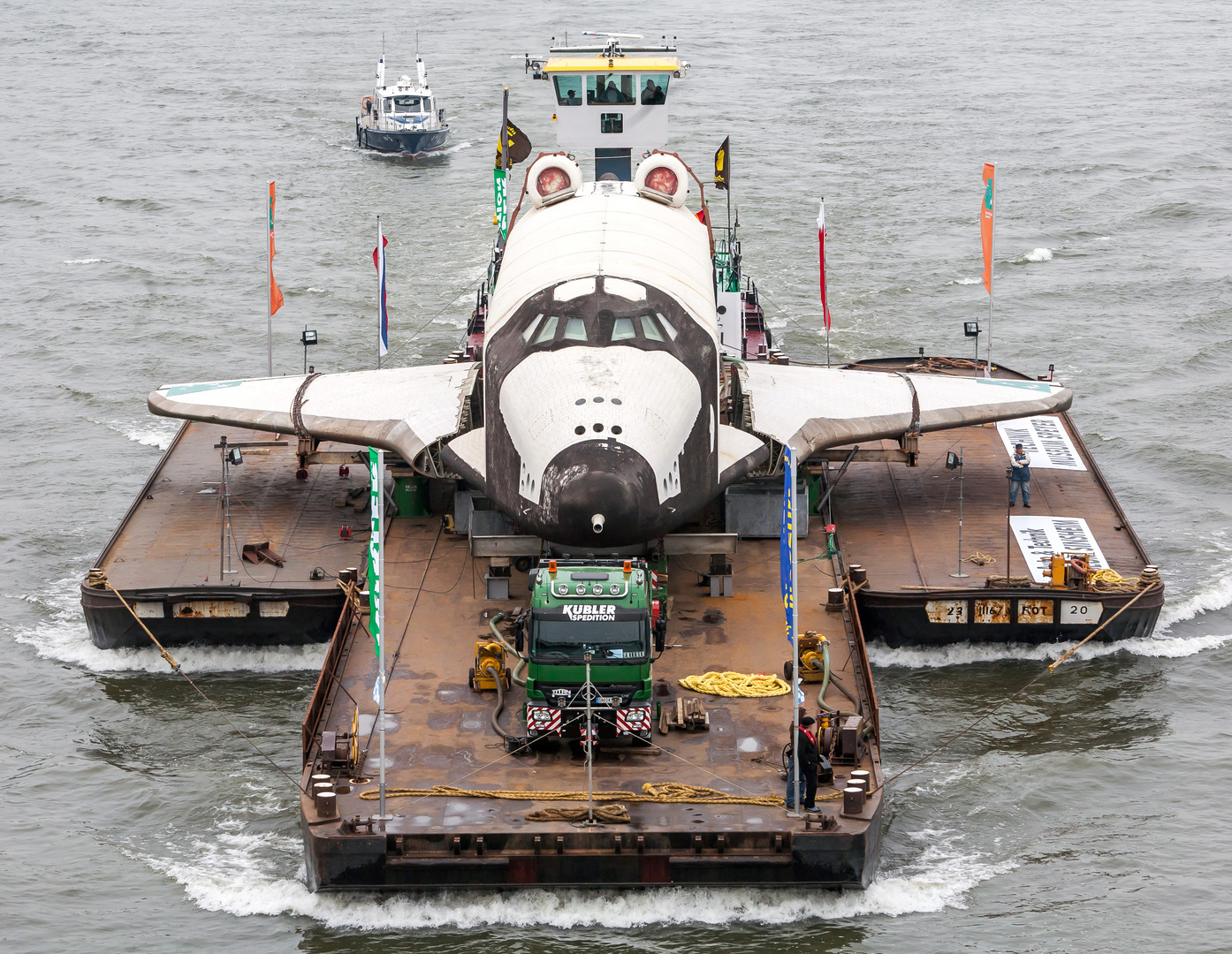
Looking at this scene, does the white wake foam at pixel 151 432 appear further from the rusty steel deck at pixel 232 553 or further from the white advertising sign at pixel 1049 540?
the white advertising sign at pixel 1049 540

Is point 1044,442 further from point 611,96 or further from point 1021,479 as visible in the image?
point 611,96

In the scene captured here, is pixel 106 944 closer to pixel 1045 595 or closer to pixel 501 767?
pixel 501 767

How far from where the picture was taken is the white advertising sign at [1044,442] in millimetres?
42594

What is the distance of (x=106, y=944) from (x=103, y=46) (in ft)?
333

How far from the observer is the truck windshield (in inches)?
1044

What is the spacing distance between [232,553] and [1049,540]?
17.3 metres

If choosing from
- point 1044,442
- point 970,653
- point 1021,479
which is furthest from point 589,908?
point 1044,442

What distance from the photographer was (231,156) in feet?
286

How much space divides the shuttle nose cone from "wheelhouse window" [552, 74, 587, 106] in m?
20.5

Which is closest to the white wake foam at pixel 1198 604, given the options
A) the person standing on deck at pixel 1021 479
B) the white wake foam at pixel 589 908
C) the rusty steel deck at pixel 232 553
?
the person standing on deck at pixel 1021 479

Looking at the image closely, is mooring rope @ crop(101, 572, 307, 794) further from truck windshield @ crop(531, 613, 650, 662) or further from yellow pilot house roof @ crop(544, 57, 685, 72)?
yellow pilot house roof @ crop(544, 57, 685, 72)

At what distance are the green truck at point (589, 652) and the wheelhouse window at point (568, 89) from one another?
2253 cm

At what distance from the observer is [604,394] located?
2969 centimetres

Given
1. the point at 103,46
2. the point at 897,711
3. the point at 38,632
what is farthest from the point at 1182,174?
the point at 103,46
